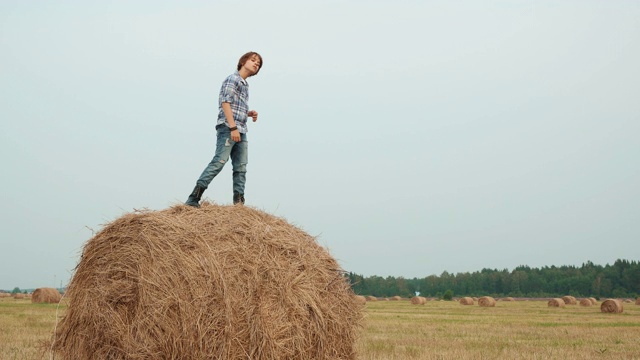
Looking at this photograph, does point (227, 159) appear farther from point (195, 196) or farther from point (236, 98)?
point (236, 98)

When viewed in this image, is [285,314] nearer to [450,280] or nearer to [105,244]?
[105,244]

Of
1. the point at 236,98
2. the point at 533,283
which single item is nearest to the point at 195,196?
the point at 236,98

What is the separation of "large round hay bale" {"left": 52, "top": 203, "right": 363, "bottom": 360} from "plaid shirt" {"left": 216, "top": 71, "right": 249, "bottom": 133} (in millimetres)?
1353

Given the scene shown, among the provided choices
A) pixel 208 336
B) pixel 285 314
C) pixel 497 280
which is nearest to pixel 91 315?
pixel 208 336

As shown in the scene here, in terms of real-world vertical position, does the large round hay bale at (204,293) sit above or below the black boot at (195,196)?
below

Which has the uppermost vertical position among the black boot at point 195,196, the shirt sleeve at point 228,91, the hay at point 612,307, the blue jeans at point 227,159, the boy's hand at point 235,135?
the shirt sleeve at point 228,91

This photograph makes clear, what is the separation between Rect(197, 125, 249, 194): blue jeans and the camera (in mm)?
8523

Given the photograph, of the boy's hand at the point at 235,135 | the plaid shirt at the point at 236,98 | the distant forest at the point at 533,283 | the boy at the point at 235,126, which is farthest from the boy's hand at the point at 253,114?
the distant forest at the point at 533,283

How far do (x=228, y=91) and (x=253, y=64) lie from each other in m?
0.56

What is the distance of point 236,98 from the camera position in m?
8.88

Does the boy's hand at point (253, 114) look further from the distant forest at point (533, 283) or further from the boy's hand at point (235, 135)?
the distant forest at point (533, 283)

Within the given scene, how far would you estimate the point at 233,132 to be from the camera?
28.5 feet

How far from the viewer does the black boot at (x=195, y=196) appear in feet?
27.1

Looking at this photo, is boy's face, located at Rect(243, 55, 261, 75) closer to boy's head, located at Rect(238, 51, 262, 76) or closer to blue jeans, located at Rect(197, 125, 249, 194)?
boy's head, located at Rect(238, 51, 262, 76)
